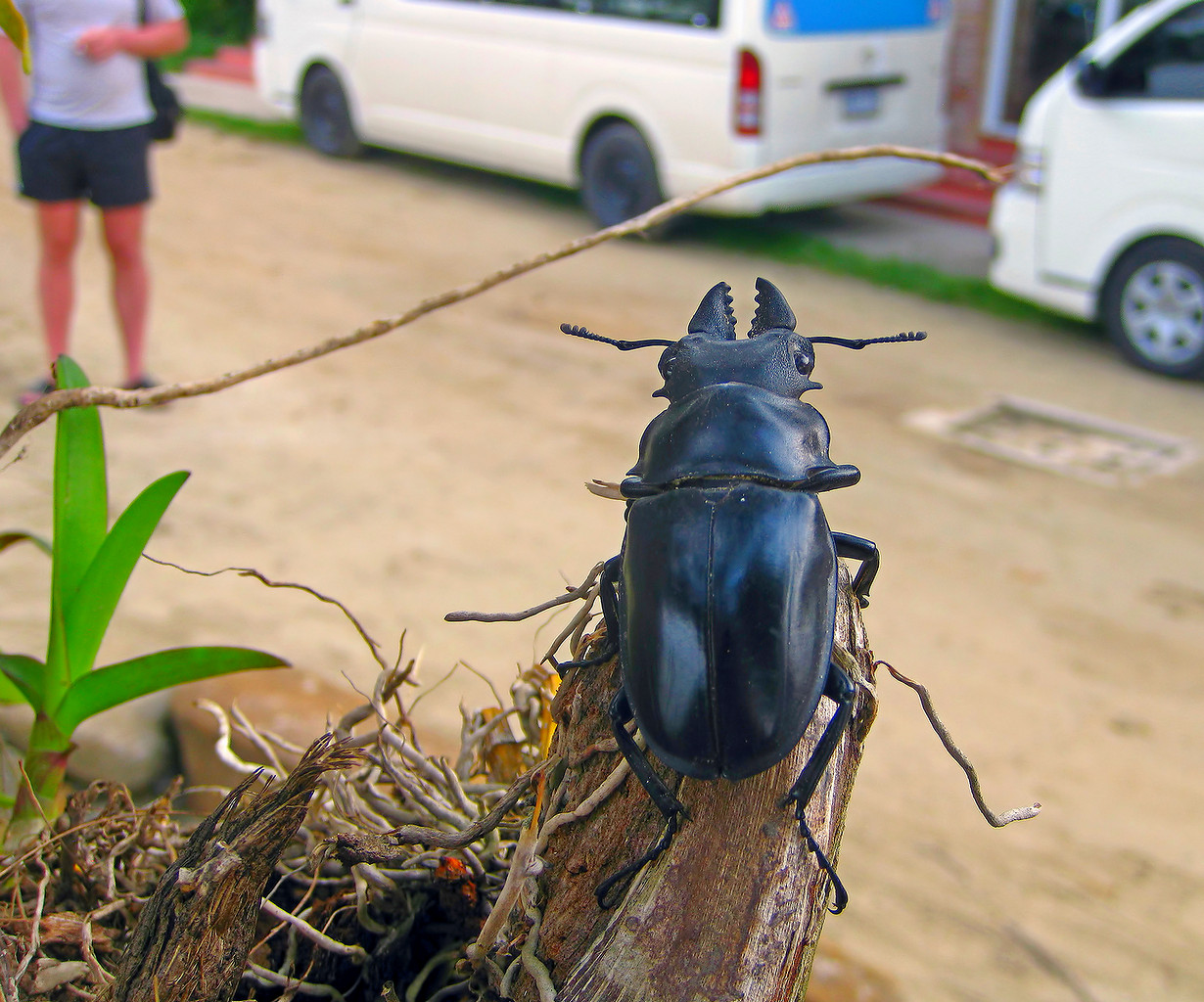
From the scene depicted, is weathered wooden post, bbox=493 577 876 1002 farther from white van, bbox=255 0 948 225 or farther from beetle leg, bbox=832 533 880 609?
white van, bbox=255 0 948 225

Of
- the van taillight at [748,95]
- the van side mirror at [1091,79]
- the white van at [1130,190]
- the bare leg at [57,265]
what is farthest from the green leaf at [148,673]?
the van taillight at [748,95]

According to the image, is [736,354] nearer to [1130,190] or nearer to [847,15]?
[1130,190]

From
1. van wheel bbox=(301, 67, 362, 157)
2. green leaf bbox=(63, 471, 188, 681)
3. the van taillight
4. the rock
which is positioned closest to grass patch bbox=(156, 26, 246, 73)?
van wheel bbox=(301, 67, 362, 157)

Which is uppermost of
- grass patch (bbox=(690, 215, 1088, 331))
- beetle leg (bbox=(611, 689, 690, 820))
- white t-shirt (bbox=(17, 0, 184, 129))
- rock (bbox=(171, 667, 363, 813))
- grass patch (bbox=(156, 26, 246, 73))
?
grass patch (bbox=(156, 26, 246, 73))

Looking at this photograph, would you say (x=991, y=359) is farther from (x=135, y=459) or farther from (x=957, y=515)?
(x=135, y=459)

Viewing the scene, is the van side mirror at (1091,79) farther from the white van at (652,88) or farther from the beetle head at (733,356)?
the beetle head at (733,356)

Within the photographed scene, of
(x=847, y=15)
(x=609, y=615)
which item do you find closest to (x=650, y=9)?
(x=847, y=15)
